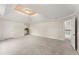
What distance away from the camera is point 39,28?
1.92 meters

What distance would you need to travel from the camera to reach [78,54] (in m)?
1.84

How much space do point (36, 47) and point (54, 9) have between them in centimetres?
86

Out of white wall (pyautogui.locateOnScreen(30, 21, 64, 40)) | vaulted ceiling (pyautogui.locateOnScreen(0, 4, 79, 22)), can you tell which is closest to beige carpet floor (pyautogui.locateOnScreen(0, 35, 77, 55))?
white wall (pyautogui.locateOnScreen(30, 21, 64, 40))

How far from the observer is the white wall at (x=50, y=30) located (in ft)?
6.12

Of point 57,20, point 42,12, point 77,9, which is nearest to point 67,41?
point 57,20

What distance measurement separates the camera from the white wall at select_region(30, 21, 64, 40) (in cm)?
186

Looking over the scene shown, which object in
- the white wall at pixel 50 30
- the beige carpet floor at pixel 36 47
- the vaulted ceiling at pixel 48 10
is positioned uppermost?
the vaulted ceiling at pixel 48 10

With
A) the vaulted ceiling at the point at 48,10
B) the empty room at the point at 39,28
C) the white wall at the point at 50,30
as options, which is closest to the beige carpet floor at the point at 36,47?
the empty room at the point at 39,28

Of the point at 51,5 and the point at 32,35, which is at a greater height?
the point at 51,5

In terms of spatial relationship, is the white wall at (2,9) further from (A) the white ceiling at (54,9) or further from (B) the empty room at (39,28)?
(A) the white ceiling at (54,9)

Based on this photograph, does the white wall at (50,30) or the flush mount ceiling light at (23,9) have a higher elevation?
the flush mount ceiling light at (23,9)

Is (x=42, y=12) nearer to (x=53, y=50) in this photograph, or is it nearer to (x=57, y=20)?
(x=57, y=20)

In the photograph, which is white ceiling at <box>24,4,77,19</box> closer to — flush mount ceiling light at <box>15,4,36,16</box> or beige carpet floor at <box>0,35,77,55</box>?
flush mount ceiling light at <box>15,4,36,16</box>
